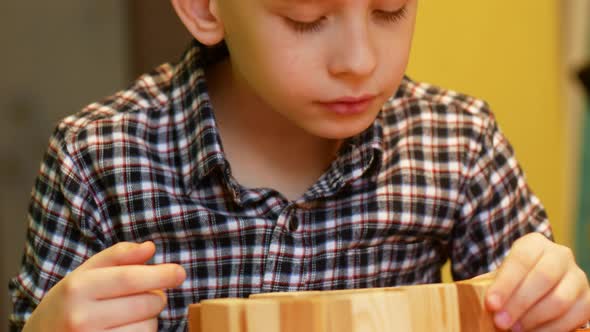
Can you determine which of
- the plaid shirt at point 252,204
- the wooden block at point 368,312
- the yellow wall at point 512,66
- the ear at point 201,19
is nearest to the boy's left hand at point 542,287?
the wooden block at point 368,312

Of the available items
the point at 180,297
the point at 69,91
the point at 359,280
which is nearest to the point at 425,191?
the point at 359,280

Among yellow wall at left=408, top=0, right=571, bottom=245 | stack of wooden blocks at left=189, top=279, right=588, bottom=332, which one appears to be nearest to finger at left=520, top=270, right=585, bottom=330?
stack of wooden blocks at left=189, top=279, right=588, bottom=332

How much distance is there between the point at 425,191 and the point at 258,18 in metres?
0.26

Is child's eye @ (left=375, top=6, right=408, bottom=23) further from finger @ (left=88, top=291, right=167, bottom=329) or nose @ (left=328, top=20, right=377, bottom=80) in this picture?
finger @ (left=88, top=291, right=167, bottom=329)

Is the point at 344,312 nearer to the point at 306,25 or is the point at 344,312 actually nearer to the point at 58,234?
the point at 306,25

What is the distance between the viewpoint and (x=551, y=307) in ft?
2.05

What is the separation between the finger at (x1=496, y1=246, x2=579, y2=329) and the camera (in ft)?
1.93

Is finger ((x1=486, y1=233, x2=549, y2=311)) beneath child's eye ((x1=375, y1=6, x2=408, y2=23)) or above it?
beneath

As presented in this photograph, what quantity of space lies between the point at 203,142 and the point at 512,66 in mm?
812

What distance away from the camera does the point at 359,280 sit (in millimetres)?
847

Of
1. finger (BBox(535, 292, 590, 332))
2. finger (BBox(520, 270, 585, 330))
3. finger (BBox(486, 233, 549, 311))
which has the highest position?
finger (BBox(486, 233, 549, 311))

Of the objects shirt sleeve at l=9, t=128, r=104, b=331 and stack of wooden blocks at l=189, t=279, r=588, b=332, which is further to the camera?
shirt sleeve at l=9, t=128, r=104, b=331

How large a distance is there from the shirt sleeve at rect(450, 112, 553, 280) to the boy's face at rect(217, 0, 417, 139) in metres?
0.19

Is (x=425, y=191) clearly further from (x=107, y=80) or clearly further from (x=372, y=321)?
(x=107, y=80)
